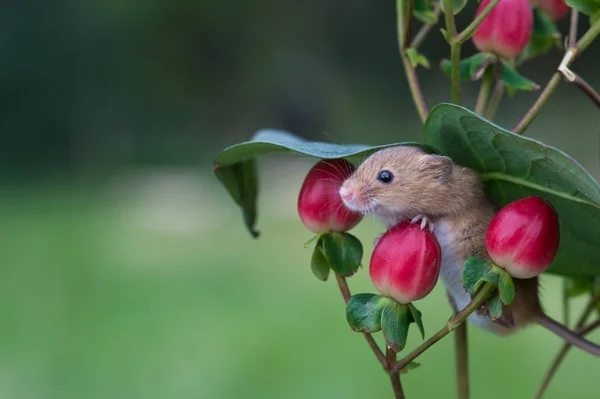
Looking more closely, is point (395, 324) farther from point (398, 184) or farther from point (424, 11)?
point (424, 11)

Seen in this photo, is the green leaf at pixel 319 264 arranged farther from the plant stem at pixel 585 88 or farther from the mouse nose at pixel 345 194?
the plant stem at pixel 585 88

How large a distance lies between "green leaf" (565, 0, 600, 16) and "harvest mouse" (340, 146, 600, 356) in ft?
0.36

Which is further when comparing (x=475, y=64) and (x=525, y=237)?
(x=475, y=64)

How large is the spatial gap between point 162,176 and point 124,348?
2314 millimetres

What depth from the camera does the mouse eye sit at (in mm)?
437

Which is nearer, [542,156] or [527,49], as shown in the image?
[542,156]

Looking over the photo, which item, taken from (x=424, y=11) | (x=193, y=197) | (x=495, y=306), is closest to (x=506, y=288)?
(x=495, y=306)

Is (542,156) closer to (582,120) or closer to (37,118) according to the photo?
(582,120)

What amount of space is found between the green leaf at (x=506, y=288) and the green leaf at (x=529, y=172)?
2.0 inches

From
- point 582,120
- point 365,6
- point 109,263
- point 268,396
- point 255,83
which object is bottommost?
point 268,396

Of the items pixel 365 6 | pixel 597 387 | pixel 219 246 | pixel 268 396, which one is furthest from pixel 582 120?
pixel 268 396

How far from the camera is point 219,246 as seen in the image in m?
2.66

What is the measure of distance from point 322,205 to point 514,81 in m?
0.15

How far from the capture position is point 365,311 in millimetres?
340
